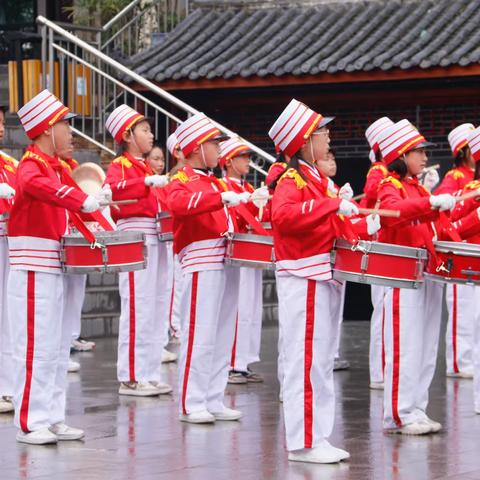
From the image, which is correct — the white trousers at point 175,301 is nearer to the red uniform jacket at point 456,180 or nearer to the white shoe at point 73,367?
the white shoe at point 73,367

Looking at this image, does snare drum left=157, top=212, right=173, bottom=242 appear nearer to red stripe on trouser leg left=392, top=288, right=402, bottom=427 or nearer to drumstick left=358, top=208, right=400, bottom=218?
red stripe on trouser leg left=392, top=288, right=402, bottom=427

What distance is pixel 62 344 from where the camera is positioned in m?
9.31

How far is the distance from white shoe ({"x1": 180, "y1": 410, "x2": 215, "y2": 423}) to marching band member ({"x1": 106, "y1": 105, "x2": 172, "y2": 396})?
1.35m

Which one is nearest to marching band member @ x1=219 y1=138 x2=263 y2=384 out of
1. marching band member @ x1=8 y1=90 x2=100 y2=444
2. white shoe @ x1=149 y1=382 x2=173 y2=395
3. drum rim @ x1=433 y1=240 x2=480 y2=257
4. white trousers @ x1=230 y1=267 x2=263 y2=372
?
white trousers @ x1=230 y1=267 x2=263 y2=372

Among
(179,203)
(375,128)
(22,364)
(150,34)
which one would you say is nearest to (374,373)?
(375,128)

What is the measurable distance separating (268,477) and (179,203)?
222 centimetres

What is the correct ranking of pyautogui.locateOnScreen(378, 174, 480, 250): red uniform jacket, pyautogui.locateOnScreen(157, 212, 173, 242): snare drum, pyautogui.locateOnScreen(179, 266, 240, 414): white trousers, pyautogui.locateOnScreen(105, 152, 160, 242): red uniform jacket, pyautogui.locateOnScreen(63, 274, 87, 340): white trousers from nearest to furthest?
pyautogui.locateOnScreen(378, 174, 480, 250): red uniform jacket
pyautogui.locateOnScreen(63, 274, 87, 340): white trousers
pyautogui.locateOnScreen(179, 266, 240, 414): white trousers
pyautogui.locateOnScreen(105, 152, 160, 242): red uniform jacket
pyautogui.locateOnScreen(157, 212, 173, 242): snare drum

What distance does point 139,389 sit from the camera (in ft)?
37.1

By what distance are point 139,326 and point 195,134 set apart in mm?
2042

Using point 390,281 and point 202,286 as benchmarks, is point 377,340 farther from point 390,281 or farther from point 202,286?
point 390,281

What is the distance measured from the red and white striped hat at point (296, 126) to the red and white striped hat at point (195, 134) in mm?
1225

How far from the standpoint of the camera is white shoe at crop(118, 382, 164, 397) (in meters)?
11.2

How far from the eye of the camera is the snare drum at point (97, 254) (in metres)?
9.00

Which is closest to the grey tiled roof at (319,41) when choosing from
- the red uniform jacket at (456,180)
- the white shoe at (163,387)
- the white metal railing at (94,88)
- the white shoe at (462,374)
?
the white metal railing at (94,88)
